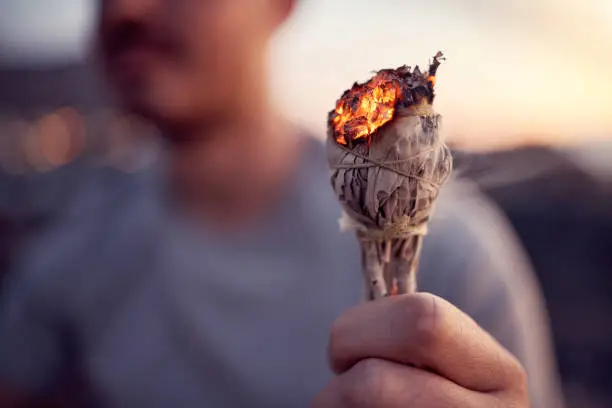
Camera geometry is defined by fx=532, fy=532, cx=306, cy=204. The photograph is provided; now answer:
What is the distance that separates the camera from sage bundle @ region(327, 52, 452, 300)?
0.26m

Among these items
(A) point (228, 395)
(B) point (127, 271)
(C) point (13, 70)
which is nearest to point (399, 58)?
(A) point (228, 395)

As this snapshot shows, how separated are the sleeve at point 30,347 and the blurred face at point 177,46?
0.48 m

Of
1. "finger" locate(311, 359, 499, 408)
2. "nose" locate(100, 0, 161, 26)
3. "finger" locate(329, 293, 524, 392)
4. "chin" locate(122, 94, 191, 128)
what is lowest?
"finger" locate(311, 359, 499, 408)

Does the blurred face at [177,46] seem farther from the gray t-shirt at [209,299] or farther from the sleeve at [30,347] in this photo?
the sleeve at [30,347]

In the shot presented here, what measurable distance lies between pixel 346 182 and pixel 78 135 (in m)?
1.61

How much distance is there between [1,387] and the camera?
1029 millimetres

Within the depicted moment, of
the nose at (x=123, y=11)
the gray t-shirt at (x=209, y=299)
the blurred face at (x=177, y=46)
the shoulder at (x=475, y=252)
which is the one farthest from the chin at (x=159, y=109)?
the shoulder at (x=475, y=252)

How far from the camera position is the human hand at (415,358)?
29 cm

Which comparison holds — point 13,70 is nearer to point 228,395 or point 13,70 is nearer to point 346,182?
point 228,395

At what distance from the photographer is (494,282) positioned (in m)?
0.64

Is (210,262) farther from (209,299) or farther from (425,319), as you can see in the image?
(425,319)

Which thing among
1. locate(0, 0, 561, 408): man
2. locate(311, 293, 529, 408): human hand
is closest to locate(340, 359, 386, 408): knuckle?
locate(311, 293, 529, 408): human hand

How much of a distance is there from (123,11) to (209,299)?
459 mm

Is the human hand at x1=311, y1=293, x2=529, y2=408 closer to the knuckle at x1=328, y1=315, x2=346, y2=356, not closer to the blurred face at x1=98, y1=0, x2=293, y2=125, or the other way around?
the knuckle at x1=328, y1=315, x2=346, y2=356
